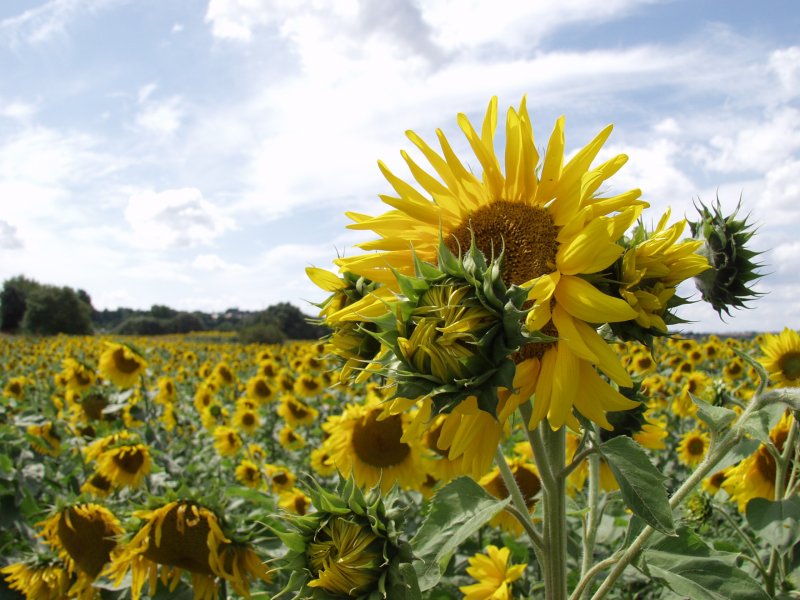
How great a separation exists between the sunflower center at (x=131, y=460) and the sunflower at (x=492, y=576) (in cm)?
274

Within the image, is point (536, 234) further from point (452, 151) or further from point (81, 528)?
point (81, 528)

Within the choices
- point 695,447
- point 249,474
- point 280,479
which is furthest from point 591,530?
point 249,474

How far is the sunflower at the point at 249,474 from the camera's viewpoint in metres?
5.73

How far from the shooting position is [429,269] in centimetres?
110

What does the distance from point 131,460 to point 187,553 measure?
7.28 feet

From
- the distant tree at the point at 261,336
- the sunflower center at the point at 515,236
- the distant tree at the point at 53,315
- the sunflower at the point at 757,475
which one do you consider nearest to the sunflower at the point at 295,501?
the sunflower at the point at 757,475

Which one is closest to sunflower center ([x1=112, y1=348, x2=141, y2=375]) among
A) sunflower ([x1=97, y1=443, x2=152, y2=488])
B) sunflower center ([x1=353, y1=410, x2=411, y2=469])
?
sunflower ([x1=97, y1=443, x2=152, y2=488])

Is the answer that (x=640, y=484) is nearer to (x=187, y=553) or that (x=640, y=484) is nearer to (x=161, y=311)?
(x=187, y=553)

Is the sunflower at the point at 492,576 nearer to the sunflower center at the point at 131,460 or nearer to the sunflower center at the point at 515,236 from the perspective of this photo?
the sunflower center at the point at 515,236

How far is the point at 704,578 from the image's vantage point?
135 cm

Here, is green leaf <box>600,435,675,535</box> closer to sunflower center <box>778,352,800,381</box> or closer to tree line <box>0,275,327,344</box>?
sunflower center <box>778,352,800,381</box>

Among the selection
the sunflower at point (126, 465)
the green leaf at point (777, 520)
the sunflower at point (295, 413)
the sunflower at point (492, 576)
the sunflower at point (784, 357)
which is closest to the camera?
the green leaf at point (777, 520)

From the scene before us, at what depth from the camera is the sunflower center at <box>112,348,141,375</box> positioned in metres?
6.92

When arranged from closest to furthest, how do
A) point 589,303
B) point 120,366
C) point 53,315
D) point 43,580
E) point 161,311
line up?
point 589,303 → point 43,580 → point 120,366 → point 53,315 → point 161,311
